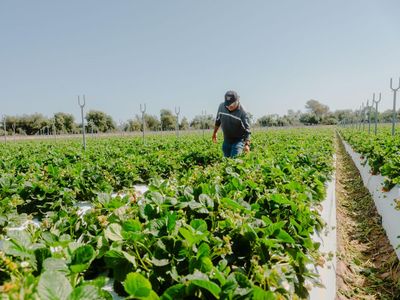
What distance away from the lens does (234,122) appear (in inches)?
269

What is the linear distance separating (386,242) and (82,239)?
407 cm

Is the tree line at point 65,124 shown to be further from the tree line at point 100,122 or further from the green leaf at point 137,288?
the green leaf at point 137,288

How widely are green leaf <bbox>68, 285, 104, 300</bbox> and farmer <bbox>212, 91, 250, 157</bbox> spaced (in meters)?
5.63

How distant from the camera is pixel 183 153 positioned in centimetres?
982

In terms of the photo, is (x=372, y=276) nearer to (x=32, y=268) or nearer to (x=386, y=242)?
(x=386, y=242)

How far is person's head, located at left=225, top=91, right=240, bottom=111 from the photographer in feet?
21.5

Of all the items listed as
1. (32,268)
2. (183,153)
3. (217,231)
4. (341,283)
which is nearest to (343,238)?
(341,283)

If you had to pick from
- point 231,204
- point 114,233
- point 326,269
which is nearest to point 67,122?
point 326,269

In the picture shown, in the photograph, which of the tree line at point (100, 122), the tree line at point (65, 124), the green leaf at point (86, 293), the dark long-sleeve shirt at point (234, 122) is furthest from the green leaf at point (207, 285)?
the tree line at point (65, 124)

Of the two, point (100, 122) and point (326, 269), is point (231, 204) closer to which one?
point (326, 269)

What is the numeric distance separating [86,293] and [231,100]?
572cm

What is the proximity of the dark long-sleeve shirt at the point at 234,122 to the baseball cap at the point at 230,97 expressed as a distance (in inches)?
9.9

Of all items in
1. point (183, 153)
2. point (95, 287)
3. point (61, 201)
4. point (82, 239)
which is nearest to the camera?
point (95, 287)

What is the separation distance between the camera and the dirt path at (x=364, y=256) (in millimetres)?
3430
